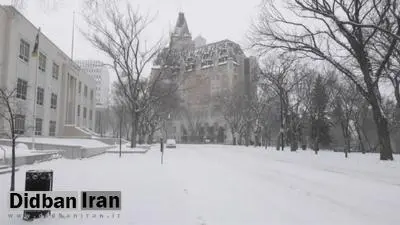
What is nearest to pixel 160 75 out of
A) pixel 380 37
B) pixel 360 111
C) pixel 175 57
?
pixel 175 57

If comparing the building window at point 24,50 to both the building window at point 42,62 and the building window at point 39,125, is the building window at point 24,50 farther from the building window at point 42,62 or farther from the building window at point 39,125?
the building window at point 39,125

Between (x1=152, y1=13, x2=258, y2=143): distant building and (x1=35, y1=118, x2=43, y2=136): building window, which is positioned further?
(x1=152, y1=13, x2=258, y2=143): distant building

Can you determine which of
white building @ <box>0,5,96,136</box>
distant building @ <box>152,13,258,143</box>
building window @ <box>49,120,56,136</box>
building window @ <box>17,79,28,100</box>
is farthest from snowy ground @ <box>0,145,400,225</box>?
distant building @ <box>152,13,258,143</box>

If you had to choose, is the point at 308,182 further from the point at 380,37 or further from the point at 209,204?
the point at 380,37

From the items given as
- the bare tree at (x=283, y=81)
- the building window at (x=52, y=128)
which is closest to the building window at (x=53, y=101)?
the building window at (x=52, y=128)

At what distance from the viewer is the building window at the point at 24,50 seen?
3593 centimetres

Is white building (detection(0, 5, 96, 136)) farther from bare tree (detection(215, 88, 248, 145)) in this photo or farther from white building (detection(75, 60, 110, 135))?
white building (detection(75, 60, 110, 135))

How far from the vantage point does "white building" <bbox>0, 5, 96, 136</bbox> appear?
32906 mm

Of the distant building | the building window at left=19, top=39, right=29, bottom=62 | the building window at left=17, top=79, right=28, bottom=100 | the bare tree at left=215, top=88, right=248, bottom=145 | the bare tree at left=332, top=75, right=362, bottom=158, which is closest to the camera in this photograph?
the building window at left=17, top=79, right=28, bottom=100

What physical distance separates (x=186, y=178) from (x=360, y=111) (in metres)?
44.0

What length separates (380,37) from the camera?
93.0ft

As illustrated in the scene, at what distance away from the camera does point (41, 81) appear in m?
42.2

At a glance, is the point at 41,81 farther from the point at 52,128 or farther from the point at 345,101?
the point at 345,101

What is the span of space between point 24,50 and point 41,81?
5986 millimetres
